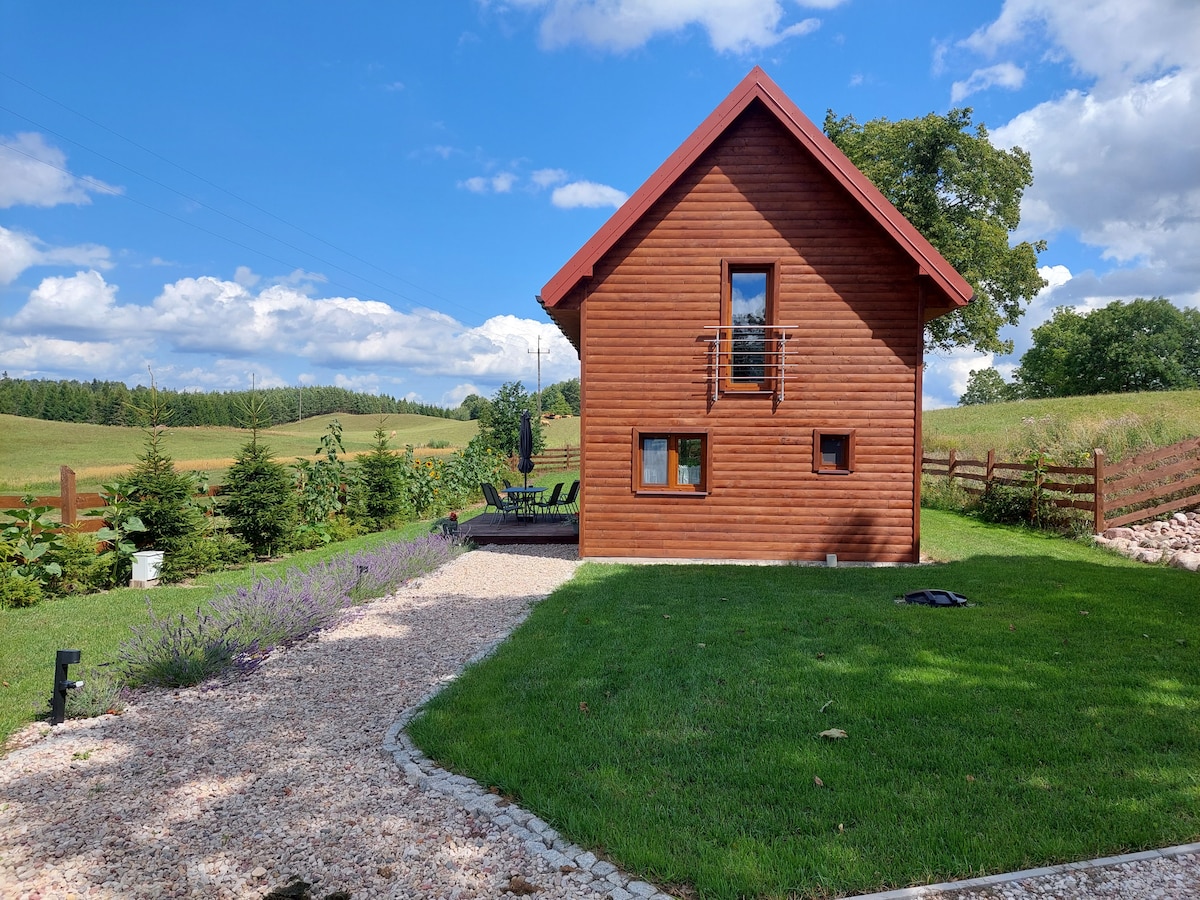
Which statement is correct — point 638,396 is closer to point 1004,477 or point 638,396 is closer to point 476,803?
point 476,803

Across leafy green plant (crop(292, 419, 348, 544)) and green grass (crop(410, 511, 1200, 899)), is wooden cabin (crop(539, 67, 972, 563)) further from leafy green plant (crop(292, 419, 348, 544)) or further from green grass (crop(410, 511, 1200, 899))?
leafy green plant (crop(292, 419, 348, 544))

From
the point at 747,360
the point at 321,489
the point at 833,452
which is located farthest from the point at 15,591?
the point at 833,452

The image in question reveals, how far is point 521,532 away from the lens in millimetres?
12812

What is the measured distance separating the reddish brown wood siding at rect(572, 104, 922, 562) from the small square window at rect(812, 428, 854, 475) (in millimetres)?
112

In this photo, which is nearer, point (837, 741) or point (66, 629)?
point (837, 741)

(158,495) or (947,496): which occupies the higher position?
(158,495)

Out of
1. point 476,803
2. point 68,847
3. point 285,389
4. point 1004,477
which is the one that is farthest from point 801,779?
point 285,389

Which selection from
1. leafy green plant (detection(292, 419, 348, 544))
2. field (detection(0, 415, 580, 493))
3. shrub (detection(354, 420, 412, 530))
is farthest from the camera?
field (detection(0, 415, 580, 493))

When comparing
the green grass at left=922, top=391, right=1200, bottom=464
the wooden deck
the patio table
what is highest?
the green grass at left=922, top=391, right=1200, bottom=464

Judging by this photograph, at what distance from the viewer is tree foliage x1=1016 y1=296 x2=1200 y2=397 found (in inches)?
2025

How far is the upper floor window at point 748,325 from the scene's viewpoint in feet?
35.5

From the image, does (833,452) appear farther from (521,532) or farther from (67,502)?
(67,502)

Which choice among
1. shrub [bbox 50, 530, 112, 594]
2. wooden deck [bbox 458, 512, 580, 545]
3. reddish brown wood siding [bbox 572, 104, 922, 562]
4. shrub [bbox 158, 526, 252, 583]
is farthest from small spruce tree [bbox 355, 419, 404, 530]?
reddish brown wood siding [bbox 572, 104, 922, 562]

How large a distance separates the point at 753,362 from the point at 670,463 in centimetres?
210
